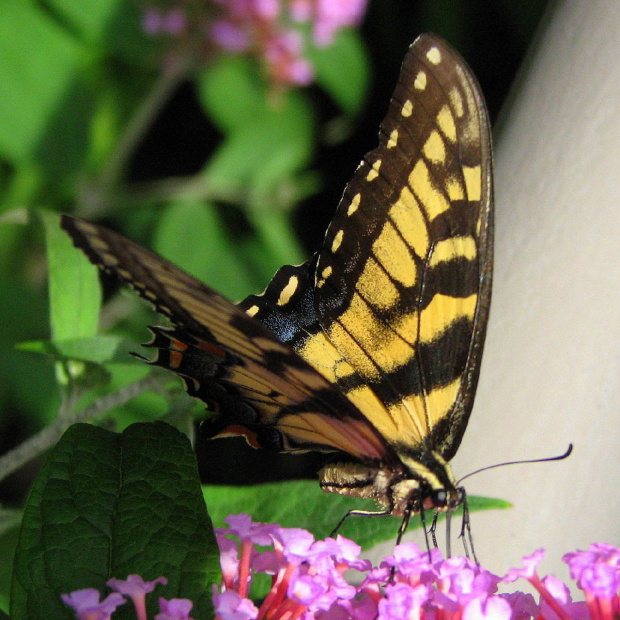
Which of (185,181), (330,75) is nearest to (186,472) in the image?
(185,181)

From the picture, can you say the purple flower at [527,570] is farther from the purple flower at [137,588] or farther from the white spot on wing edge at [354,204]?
the white spot on wing edge at [354,204]

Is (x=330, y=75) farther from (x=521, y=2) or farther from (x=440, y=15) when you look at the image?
(x=521, y=2)

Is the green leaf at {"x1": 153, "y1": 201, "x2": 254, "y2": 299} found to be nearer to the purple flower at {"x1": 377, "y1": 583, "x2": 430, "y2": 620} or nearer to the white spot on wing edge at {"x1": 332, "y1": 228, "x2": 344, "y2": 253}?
the white spot on wing edge at {"x1": 332, "y1": 228, "x2": 344, "y2": 253}

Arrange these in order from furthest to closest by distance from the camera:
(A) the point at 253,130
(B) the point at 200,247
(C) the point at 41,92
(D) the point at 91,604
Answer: (A) the point at 253,130, (B) the point at 200,247, (C) the point at 41,92, (D) the point at 91,604

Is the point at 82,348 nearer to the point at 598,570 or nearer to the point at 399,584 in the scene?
the point at 399,584

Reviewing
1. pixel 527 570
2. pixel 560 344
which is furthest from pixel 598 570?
pixel 560 344

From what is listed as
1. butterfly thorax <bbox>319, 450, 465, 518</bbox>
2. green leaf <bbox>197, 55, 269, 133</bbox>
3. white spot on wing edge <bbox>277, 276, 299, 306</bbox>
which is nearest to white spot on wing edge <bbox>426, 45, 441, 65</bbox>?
white spot on wing edge <bbox>277, 276, 299, 306</bbox>
